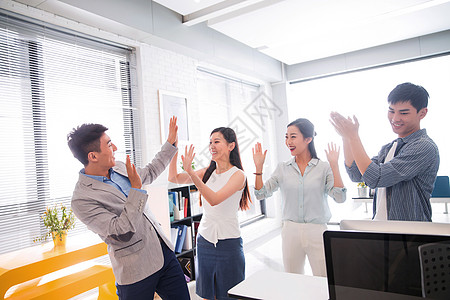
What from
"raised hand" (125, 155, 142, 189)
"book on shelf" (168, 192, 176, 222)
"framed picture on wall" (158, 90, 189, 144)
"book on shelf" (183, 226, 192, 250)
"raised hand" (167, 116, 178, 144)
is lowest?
"book on shelf" (183, 226, 192, 250)

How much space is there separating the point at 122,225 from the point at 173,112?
2.65 metres

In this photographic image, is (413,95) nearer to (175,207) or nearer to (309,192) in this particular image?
(309,192)

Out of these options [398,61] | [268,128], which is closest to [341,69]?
[398,61]

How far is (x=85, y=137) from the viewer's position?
1.71 m

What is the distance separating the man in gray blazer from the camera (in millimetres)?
1616

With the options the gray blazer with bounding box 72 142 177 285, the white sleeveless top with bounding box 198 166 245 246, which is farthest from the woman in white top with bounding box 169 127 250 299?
the gray blazer with bounding box 72 142 177 285

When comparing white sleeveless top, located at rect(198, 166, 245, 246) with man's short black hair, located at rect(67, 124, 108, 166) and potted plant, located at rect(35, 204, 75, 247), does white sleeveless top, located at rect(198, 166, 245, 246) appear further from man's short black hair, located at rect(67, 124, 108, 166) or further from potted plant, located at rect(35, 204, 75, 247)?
potted plant, located at rect(35, 204, 75, 247)

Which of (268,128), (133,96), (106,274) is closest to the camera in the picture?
(106,274)

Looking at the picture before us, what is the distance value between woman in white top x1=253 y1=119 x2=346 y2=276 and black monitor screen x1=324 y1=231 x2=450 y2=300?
A: 1.15m

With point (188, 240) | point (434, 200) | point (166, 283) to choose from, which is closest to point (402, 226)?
point (166, 283)

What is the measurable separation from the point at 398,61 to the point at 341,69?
37.3 inches

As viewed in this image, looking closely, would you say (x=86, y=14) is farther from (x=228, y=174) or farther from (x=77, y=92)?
(x=228, y=174)

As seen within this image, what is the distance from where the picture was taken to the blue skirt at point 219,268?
209 centimetres

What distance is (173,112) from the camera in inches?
160
